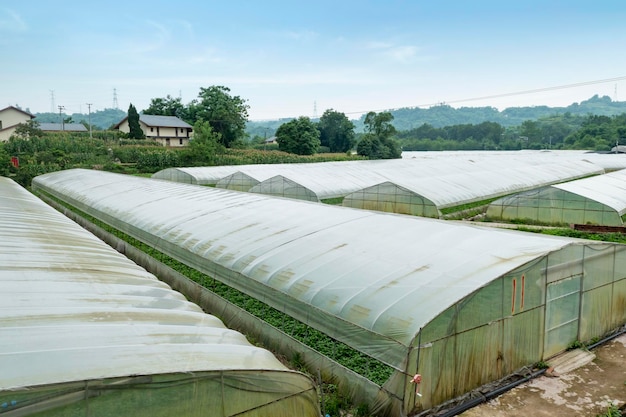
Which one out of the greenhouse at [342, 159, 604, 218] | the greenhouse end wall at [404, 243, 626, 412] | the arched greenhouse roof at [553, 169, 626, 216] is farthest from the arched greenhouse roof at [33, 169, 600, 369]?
the arched greenhouse roof at [553, 169, 626, 216]

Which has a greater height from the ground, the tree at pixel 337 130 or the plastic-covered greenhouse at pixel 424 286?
the tree at pixel 337 130

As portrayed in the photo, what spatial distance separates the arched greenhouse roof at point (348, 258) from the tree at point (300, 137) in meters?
47.6

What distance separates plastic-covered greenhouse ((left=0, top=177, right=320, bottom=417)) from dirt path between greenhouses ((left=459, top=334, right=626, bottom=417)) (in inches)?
155

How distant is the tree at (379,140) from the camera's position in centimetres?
6084

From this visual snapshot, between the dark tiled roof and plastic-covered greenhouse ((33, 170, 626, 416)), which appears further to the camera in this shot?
the dark tiled roof

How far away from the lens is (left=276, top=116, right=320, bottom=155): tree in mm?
62938

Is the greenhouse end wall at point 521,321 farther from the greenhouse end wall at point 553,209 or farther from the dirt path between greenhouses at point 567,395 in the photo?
the greenhouse end wall at point 553,209

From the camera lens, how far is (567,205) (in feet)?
68.6

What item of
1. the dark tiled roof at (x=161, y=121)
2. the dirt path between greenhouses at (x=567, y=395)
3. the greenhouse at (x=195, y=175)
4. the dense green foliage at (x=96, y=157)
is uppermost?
the dark tiled roof at (x=161, y=121)

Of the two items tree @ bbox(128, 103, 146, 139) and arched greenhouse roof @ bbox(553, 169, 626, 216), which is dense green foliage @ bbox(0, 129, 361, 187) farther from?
arched greenhouse roof @ bbox(553, 169, 626, 216)

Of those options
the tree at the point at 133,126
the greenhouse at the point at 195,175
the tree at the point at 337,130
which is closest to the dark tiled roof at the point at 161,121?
the tree at the point at 133,126

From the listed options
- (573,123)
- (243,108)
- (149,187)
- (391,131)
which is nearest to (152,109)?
(243,108)

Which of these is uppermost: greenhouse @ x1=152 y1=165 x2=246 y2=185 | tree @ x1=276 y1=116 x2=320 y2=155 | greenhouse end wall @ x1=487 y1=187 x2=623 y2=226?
tree @ x1=276 y1=116 x2=320 y2=155

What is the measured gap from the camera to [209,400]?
448 centimetres
